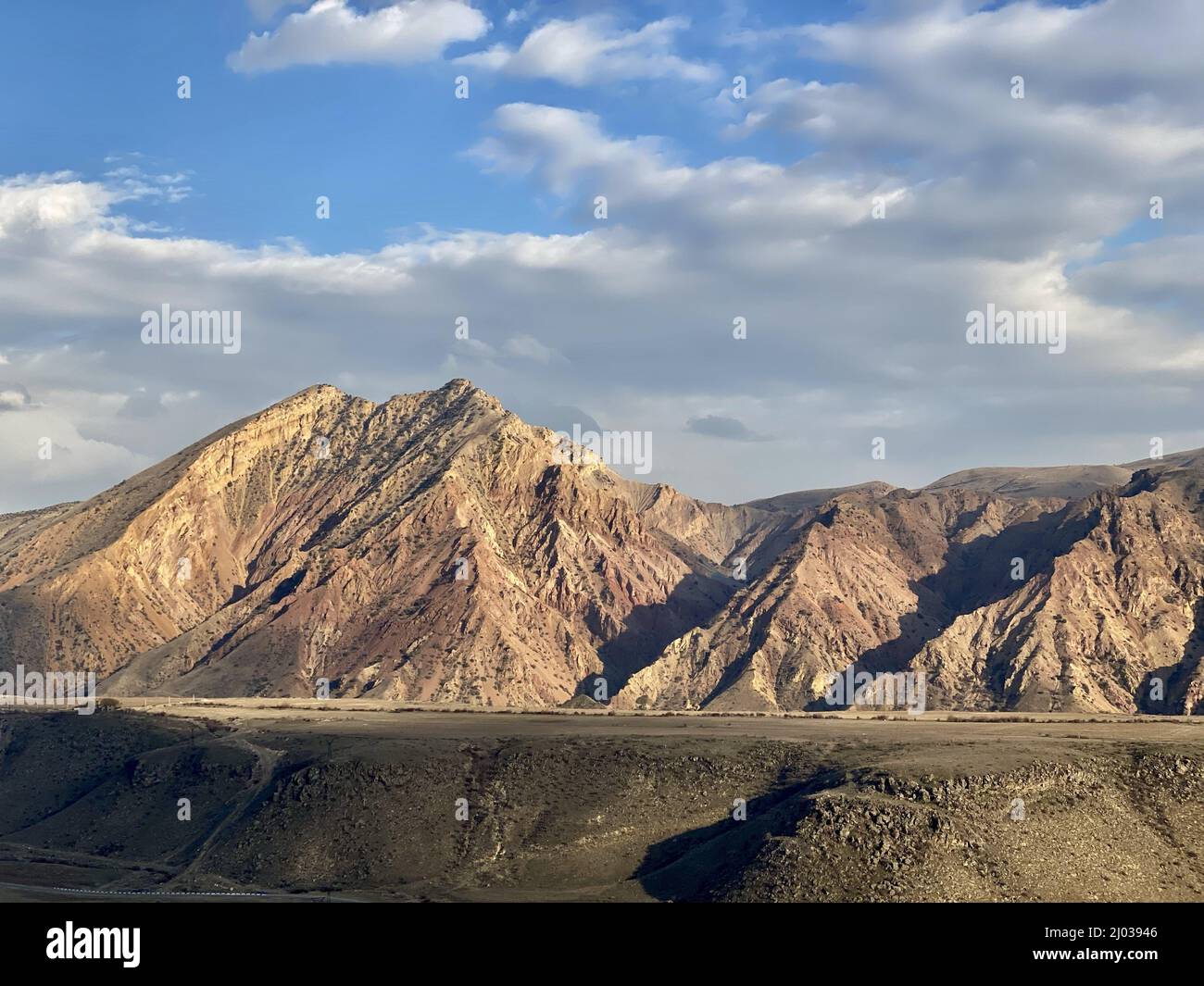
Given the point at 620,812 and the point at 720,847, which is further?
the point at 620,812

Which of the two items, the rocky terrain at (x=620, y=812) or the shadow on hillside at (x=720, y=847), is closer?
the rocky terrain at (x=620, y=812)

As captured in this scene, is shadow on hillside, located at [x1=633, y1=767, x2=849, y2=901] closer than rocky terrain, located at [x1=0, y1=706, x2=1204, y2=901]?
No

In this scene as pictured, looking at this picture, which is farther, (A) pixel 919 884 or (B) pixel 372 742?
(B) pixel 372 742

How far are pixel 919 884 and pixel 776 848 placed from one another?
10945mm

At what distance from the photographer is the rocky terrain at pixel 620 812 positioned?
9438 centimetres

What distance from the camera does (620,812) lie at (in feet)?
379

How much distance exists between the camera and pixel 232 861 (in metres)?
117

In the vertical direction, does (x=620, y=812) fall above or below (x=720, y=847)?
above

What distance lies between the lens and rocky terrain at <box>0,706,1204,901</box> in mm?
94375
